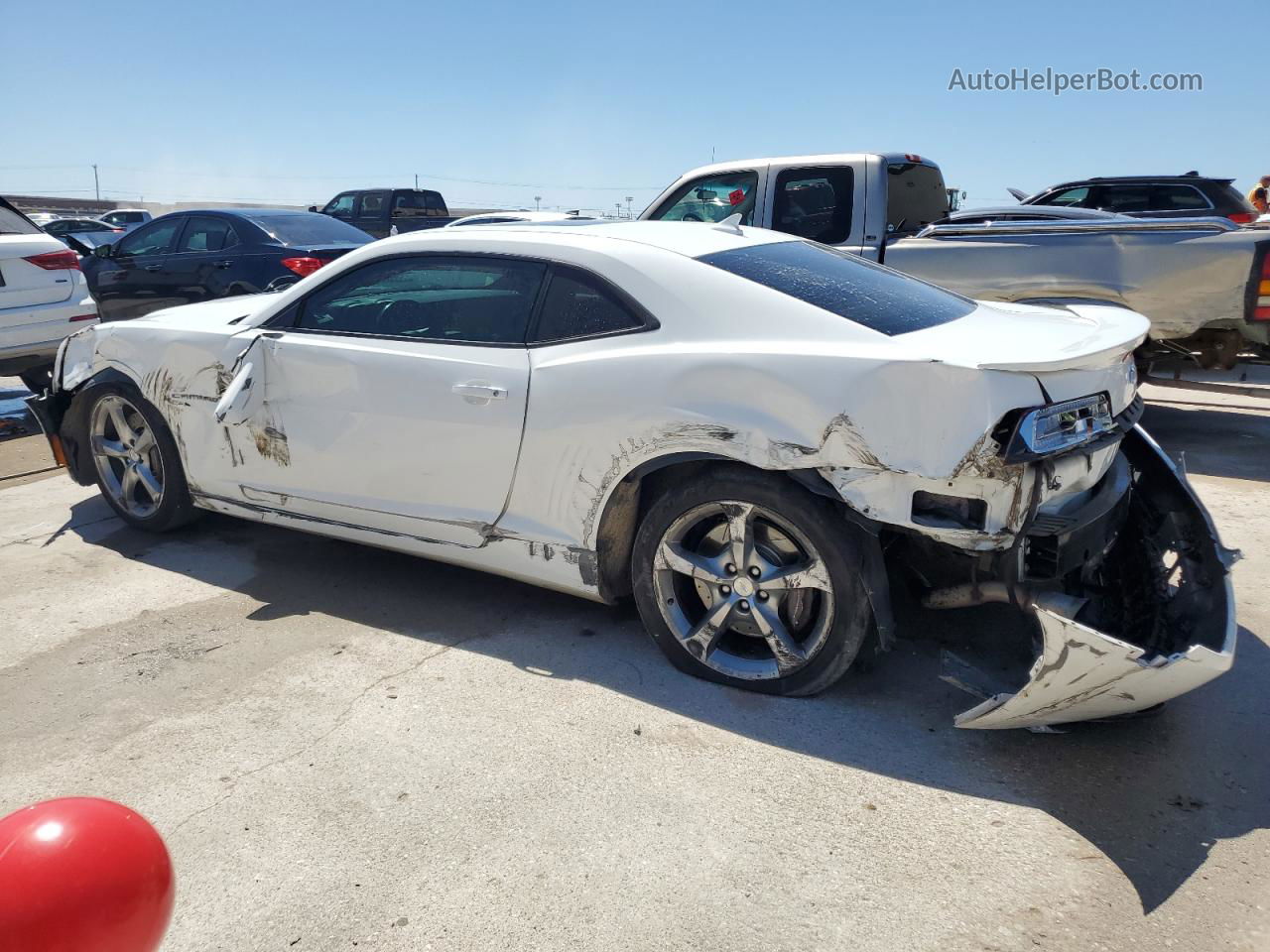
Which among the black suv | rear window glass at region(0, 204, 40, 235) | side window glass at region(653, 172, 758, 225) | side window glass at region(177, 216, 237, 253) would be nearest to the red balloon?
side window glass at region(653, 172, 758, 225)

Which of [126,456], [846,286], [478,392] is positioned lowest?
[126,456]

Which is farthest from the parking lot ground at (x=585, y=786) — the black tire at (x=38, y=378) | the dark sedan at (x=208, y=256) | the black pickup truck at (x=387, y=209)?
the black pickup truck at (x=387, y=209)

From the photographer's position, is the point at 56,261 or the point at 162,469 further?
the point at 56,261

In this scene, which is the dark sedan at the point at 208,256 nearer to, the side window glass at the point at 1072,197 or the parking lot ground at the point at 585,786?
the parking lot ground at the point at 585,786

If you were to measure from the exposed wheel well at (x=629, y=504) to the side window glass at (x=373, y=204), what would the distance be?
732 inches

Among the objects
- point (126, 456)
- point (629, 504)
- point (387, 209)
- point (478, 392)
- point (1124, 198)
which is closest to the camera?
point (629, 504)

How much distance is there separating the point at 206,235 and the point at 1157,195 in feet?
36.6

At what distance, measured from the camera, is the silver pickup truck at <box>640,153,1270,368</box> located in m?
6.11

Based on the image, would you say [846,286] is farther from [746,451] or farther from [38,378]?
[38,378]

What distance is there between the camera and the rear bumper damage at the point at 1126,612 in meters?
2.56

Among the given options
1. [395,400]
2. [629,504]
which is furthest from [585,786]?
[395,400]

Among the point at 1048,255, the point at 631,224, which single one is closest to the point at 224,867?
the point at 631,224

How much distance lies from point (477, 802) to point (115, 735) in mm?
1292

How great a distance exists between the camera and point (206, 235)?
984 cm
